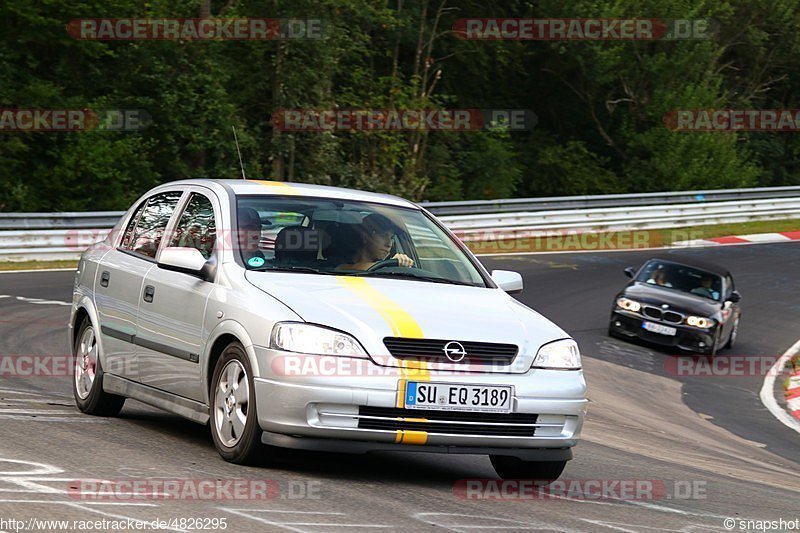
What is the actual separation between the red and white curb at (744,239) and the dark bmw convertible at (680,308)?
11.3 metres

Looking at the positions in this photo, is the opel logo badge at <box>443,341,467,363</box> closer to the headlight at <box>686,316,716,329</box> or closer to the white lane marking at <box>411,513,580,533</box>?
the white lane marking at <box>411,513,580,533</box>

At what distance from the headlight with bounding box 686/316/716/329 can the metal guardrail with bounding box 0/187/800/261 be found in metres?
10.0

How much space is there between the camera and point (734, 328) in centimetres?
2034

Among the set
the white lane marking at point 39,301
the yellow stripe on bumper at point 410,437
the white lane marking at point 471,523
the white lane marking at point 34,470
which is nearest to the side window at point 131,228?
the white lane marking at point 34,470

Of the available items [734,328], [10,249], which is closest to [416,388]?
[734,328]

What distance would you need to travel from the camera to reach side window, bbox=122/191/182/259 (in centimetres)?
866

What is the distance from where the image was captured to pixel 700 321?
1888 centimetres

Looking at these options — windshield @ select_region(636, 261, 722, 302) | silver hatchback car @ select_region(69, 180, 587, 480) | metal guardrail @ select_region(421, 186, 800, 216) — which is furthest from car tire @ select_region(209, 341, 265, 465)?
metal guardrail @ select_region(421, 186, 800, 216)

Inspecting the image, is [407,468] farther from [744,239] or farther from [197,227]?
[744,239]

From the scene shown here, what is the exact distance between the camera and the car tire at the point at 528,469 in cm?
752

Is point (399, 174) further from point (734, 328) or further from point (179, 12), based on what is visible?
point (734, 328)

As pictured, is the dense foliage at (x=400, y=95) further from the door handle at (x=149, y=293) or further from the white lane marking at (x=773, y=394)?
the door handle at (x=149, y=293)

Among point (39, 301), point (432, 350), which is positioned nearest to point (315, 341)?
point (432, 350)

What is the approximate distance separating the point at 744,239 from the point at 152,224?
26315mm
